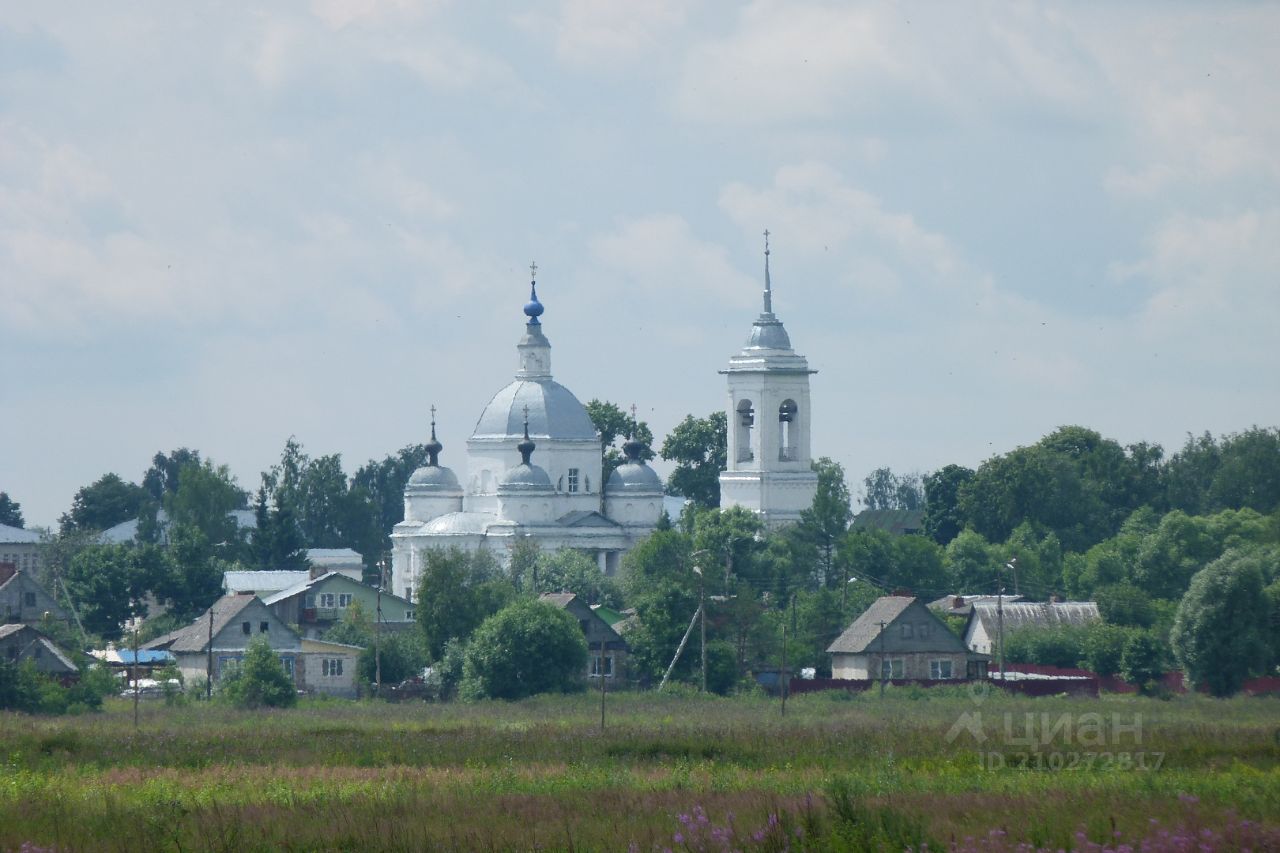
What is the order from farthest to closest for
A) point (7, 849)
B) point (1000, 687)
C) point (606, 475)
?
point (606, 475) < point (1000, 687) < point (7, 849)

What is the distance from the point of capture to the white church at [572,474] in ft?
289

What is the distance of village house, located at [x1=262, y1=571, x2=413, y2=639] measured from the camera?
73.9 m

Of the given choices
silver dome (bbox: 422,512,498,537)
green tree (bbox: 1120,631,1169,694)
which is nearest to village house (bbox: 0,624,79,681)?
green tree (bbox: 1120,631,1169,694)

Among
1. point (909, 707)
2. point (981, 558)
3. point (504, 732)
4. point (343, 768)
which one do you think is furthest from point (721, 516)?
point (343, 768)

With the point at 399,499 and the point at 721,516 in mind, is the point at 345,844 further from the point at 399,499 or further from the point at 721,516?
the point at 399,499

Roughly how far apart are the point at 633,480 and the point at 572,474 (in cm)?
244

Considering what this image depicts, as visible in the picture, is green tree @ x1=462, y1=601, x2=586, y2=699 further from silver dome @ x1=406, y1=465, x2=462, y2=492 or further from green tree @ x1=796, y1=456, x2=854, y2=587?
silver dome @ x1=406, y1=465, x2=462, y2=492

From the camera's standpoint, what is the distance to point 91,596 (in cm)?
8138

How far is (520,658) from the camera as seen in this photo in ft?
181

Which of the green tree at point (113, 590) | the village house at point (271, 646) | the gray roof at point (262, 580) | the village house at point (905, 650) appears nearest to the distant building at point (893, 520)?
the gray roof at point (262, 580)

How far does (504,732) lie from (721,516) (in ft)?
140

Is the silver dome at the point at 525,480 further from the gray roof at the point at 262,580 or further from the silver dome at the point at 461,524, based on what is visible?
the gray roof at the point at 262,580

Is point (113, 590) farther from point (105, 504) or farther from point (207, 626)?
point (105, 504)

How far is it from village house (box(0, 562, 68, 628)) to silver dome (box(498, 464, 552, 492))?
17.7 m
